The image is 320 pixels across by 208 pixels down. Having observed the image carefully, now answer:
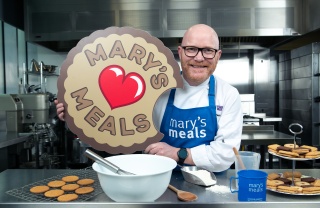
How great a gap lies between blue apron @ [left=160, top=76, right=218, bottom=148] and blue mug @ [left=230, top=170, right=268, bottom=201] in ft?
1.77

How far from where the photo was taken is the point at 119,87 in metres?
1.26

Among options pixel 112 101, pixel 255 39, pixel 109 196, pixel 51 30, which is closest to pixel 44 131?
pixel 51 30

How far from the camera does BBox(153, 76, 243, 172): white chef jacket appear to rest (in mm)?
1298

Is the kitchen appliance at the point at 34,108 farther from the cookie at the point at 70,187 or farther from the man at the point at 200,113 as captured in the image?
the cookie at the point at 70,187

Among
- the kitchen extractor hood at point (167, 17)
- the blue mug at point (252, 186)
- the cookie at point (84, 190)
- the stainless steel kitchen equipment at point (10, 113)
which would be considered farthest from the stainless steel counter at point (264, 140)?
the stainless steel kitchen equipment at point (10, 113)

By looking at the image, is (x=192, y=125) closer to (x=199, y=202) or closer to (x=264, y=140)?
(x=199, y=202)

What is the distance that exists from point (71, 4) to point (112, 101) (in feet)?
12.5

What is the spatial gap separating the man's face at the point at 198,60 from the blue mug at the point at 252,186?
629 millimetres

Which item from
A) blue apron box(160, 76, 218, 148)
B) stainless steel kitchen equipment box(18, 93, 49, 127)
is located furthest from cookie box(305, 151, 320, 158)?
stainless steel kitchen equipment box(18, 93, 49, 127)

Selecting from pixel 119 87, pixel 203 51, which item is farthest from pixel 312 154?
pixel 119 87

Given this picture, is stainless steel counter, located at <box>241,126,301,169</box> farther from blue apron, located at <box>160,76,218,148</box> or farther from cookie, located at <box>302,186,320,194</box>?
cookie, located at <box>302,186,320,194</box>

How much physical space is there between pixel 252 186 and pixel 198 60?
682mm

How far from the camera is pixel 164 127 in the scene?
5.21 feet

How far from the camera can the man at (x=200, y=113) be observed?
1.30m
